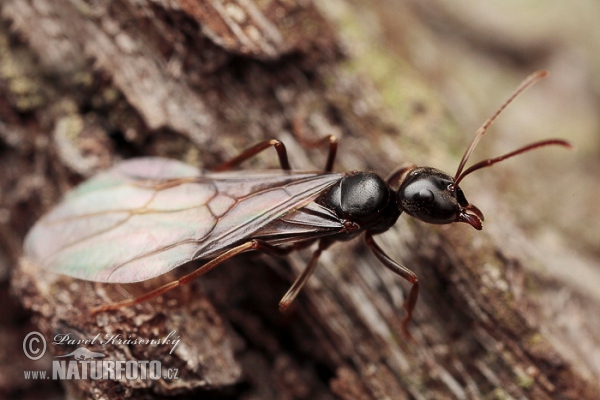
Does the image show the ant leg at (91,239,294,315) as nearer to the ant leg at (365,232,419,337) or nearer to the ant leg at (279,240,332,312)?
the ant leg at (279,240,332,312)

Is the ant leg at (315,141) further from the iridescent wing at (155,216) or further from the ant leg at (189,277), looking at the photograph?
the ant leg at (189,277)

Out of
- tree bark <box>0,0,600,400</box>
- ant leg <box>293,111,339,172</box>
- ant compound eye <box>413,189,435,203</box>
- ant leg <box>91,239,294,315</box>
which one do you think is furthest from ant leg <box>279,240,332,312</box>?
ant compound eye <box>413,189,435,203</box>

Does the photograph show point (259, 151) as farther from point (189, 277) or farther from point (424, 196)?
point (424, 196)

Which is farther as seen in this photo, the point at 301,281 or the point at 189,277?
the point at 301,281

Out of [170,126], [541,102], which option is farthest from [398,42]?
[170,126]

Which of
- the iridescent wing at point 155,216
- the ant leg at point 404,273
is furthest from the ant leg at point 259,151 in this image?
the ant leg at point 404,273

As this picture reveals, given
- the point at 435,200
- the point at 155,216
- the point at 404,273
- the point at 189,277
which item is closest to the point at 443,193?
the point at 435,200

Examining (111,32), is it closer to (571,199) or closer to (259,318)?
(259,318)
